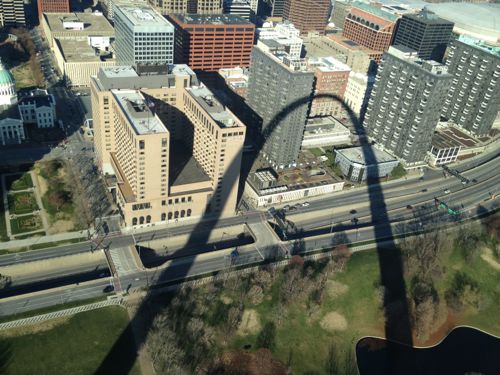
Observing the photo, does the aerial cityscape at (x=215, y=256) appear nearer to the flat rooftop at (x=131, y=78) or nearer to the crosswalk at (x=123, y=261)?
the flat rooftop at (x=131, y=78)

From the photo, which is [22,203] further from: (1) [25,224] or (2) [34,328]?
(2) [34,328]

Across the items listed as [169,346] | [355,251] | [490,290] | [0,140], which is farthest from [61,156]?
[490,290]

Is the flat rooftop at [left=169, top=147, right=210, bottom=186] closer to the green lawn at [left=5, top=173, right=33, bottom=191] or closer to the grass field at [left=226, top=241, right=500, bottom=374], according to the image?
the grass field at [left=226, top=241, right=500, bottom=374]

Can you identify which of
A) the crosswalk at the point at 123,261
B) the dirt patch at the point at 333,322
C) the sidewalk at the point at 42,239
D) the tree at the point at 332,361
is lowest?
the tree at the point at 332,361

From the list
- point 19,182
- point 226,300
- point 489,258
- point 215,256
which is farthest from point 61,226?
point 489,258

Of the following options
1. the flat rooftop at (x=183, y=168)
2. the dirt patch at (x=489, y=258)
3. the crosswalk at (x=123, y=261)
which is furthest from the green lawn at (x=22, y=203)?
the dirt patch at (x=489, y=258)
